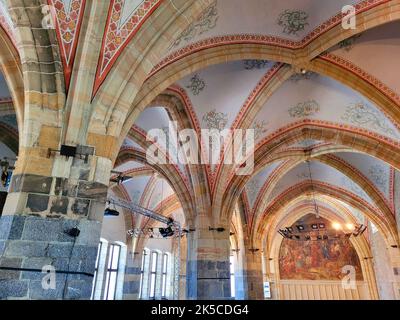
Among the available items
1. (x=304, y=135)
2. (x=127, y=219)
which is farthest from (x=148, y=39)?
(x=127, y=219)

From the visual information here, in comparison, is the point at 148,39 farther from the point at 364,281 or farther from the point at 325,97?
the point at 364,281

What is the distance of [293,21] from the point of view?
606 cm

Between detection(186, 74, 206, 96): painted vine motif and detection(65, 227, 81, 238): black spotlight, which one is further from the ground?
detection(186, 74, 206, 96): painted vine motif

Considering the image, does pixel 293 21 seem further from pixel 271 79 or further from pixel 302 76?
pixel 302 76

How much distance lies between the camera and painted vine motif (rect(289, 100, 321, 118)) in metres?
Answer: 8.54

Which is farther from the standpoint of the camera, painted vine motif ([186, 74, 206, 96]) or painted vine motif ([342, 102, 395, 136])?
painted vine motif ([342, 102, 395, 136])

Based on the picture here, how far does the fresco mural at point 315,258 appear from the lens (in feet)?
65.0

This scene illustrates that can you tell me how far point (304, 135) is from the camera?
9.20 meters

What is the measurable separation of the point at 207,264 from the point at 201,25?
5.86 meters

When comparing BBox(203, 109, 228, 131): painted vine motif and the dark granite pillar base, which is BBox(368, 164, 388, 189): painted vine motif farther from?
the dark granite pillar base

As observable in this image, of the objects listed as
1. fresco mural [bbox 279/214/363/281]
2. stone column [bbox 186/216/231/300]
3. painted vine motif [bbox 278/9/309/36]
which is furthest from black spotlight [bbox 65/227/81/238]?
fresco mural [bbox 279/214/363/281]

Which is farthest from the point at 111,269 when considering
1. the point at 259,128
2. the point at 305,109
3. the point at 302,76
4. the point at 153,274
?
the point at 302,76

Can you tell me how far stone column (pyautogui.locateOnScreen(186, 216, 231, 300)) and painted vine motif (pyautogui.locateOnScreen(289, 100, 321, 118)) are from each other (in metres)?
4.11

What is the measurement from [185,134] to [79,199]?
507 cm
